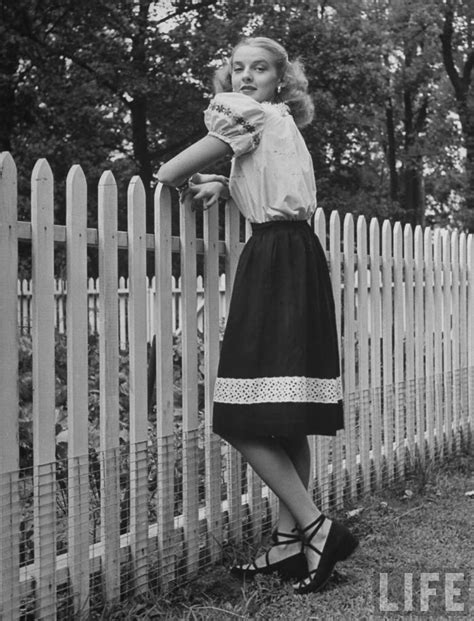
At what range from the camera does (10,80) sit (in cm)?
1493

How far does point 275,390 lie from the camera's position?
115 inches

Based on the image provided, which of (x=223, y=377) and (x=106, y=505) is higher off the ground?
(x=223, y=377)

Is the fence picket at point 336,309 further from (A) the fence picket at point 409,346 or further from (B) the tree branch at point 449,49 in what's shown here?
(B) the tree branch at point 449,49

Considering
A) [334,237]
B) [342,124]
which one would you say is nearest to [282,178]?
[334,237]

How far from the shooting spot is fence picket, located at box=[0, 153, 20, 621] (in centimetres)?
245

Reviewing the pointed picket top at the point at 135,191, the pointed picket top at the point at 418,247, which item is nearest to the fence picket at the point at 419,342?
the pointed picket top at the point at 418,247

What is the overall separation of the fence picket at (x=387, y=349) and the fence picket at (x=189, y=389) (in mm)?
1877

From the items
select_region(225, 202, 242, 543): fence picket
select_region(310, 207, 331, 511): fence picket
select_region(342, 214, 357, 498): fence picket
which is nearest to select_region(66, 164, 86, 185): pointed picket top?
select_region(225, 202, 242, 543): fence picket

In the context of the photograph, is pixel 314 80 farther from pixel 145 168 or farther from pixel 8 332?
pixel 8 332

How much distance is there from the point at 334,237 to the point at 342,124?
1548 cm

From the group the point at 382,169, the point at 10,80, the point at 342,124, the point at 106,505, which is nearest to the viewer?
the point at 106,505

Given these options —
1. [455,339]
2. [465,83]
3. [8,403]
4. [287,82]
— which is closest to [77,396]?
[8,403]

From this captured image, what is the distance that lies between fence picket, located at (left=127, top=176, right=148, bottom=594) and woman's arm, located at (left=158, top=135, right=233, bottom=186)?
0.37 feet

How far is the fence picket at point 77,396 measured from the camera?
106 inches
